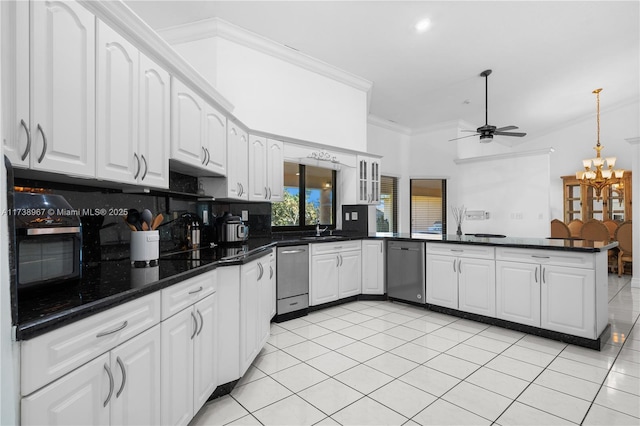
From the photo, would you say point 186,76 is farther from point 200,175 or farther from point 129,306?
point 129,306

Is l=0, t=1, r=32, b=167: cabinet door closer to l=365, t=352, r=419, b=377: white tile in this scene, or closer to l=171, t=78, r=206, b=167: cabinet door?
l=171, t=78, r=206, b=167: cabinet door

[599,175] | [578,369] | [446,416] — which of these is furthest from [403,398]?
[599,175]

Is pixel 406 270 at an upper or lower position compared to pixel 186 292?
lower

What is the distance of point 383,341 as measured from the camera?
317 centimetres

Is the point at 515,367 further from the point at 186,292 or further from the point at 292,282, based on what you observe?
the point at 186,292

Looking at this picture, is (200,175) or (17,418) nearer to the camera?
(17,418)

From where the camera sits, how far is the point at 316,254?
4086 mm

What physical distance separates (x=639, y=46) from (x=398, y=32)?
3.94 m

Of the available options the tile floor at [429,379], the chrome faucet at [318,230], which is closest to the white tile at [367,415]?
the tile floor at [429,379]

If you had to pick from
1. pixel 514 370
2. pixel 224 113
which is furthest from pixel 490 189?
pixel 224 113

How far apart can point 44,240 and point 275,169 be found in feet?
9.63

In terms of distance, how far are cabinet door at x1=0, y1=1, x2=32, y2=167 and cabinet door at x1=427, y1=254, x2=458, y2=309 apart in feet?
12.8

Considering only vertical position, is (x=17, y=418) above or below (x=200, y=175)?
below

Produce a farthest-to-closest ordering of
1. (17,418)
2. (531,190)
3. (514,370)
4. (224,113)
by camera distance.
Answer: (531,190) → (224,113) → (514,370) → (17,418)
